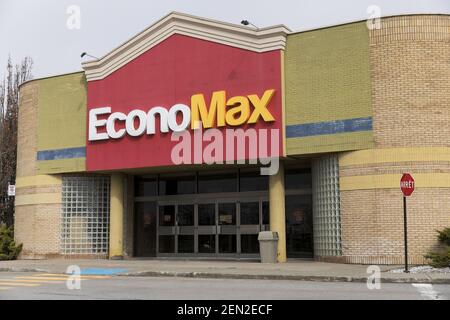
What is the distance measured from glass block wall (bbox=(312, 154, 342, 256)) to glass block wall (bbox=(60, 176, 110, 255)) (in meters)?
10.4

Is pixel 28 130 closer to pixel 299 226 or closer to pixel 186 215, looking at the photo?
pixel 186 215

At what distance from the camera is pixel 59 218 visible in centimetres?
2661

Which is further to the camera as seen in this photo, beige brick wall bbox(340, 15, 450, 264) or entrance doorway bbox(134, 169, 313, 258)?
entrance doorway bbox(134, 169, 313, 258)

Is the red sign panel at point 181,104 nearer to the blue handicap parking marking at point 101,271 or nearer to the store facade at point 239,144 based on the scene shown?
the store facade at point 239,144

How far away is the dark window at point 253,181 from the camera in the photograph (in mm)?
24797

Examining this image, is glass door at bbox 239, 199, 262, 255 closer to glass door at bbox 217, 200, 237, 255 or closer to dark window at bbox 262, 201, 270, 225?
dark window at bbox 262, 201, 270, 225

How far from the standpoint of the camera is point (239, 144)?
2206cm

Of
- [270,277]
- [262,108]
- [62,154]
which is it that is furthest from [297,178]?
[62,154]

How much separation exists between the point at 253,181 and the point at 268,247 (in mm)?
4289

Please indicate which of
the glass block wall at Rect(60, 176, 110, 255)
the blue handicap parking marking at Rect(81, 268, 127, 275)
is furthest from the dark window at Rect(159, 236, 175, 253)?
the blue handicap parking marking at Rect(81, 268, 127, 275)

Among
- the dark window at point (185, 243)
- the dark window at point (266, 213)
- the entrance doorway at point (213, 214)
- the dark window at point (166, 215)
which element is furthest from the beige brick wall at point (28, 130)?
the dark window at point (266, 213)

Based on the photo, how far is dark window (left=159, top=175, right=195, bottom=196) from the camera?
26516mm

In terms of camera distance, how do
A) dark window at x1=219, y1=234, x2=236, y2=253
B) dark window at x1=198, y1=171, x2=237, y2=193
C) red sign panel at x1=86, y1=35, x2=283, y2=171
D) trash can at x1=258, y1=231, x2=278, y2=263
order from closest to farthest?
1. trash can at x1=258, y1=231, x2=278, y2=263
2. red sign panel at x1=86, y1=35, x2=283, y2=171
3. dark window at x1=219, y1=234, x2=236, y2=253
4. dark window at x1=198, y1=171, x2=237, y2=193
